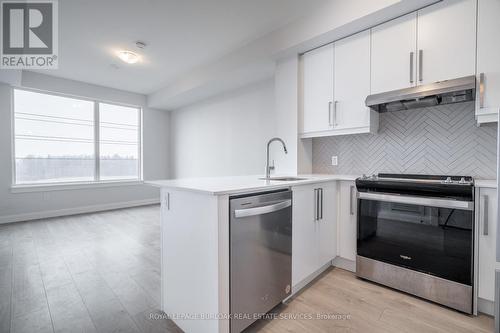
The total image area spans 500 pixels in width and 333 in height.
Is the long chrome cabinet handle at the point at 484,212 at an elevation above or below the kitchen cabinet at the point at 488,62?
below

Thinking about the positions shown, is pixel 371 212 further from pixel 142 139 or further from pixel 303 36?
pixel 142 139

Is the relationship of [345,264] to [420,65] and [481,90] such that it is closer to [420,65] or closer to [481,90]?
[481,90]

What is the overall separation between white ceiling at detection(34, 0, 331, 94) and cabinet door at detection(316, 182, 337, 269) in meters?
1.95

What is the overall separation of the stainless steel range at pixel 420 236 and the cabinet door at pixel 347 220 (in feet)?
0.42

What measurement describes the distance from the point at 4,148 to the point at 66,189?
1183 mm

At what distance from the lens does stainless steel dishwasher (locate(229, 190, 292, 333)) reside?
1.34 m

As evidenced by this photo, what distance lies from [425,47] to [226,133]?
3.34 metres

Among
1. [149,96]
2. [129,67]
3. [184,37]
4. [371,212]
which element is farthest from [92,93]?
[371,212]

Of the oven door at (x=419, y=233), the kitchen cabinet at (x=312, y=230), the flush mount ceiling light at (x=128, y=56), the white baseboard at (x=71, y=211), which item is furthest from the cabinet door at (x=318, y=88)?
the white baseboard at (x=71, y=211)

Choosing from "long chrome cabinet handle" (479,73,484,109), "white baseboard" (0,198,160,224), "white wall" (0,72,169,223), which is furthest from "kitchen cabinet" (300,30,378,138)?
"white baseboard" (0,198,160,224)

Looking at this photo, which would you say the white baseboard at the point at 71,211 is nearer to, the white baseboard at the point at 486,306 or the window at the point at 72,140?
the window at the point at 72,140

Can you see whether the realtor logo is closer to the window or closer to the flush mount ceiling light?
the flush mount ceiling light

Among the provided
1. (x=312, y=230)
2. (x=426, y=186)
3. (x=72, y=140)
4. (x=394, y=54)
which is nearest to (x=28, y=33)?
(x=72, y=140)

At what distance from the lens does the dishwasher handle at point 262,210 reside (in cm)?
134
